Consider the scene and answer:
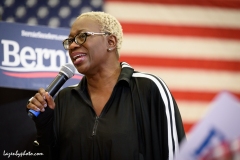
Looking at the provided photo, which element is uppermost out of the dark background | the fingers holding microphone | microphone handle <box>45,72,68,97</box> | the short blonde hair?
the short blonde hair

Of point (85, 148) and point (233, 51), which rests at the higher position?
point (233, 51)

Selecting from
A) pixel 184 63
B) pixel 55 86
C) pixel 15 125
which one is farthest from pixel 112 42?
pixel 184 63

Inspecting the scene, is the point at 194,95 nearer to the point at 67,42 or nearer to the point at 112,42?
the point at 112,42

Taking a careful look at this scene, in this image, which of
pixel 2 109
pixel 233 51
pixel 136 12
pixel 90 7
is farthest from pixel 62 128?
pixel 233 51

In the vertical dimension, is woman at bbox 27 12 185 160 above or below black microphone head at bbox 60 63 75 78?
below

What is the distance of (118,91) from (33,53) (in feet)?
2.18

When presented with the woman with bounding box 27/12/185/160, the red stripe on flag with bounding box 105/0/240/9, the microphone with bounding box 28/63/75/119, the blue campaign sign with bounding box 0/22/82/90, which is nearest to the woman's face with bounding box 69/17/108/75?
the woman with bounding box 27/12/185/160

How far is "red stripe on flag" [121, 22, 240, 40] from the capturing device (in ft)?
11.2

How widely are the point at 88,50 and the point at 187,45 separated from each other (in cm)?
154

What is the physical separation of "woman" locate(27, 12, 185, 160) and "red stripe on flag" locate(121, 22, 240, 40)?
1206 millimetres

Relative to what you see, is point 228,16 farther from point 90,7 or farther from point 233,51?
point 90,7

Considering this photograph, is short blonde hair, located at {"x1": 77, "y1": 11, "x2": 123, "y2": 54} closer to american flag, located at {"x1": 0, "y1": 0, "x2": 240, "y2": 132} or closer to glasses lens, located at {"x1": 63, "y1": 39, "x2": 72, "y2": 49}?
glasses lens, located at {"x1": 63, "y1": 39, "x2": 72, "y2": 49}

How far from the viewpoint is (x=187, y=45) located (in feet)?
11.4

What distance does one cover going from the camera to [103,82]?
7.06ft
